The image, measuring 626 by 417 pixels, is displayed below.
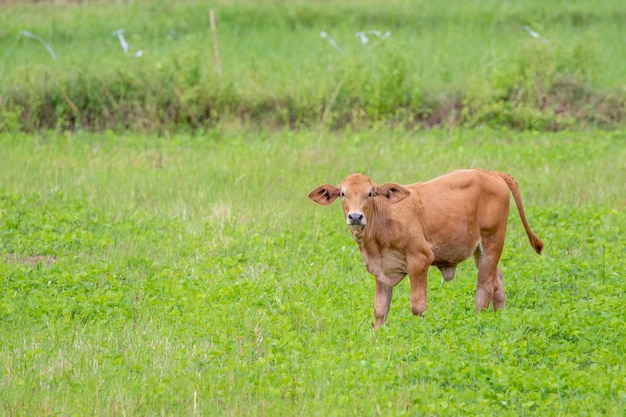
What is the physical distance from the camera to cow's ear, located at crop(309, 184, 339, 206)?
8.14 metres

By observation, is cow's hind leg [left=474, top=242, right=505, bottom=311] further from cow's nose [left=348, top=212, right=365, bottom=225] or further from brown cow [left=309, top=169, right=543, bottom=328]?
cow's nose [left=348, top=212, right=365, bottom=225]

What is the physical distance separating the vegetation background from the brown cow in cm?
32

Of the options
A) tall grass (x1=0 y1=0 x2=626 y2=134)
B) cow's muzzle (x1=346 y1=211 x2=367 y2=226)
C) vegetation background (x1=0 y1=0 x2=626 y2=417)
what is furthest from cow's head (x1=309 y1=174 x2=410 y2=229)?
tall grass (x1=0 y1=0 x2=626 y2=134)

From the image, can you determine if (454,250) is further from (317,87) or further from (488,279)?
(317,87)

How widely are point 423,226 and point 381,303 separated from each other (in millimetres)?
690

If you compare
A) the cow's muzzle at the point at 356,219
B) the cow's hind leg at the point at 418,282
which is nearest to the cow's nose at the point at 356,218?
the cow's muzzle at the point at 356,219

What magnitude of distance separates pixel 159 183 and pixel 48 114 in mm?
4338

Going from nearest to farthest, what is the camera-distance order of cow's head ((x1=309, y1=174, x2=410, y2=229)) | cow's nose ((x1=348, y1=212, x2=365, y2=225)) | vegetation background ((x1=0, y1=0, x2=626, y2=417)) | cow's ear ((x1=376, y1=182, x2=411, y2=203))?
vegetation background ((x1=0, y1=0, x2=626, y2=417)) < cow's nose ((x1=348, y1=212, x2=365, y2=225)) < cow's head ((x1=309, y1=174, x2=410, y2=229)) < cow's ear ((x1=376, y1=182, x2=411, y2=203))

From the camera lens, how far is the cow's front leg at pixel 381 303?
8.15 meters

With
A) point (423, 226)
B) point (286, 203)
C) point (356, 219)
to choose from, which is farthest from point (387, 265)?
point (286, 203)

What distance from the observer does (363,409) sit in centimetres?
648

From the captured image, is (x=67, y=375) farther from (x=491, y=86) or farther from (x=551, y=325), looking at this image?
(x=491, y=86)

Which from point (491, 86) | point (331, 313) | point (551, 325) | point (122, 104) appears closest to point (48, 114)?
point (122, 104)

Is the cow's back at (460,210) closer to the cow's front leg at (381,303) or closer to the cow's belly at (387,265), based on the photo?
the cow's belly at (387,265)
